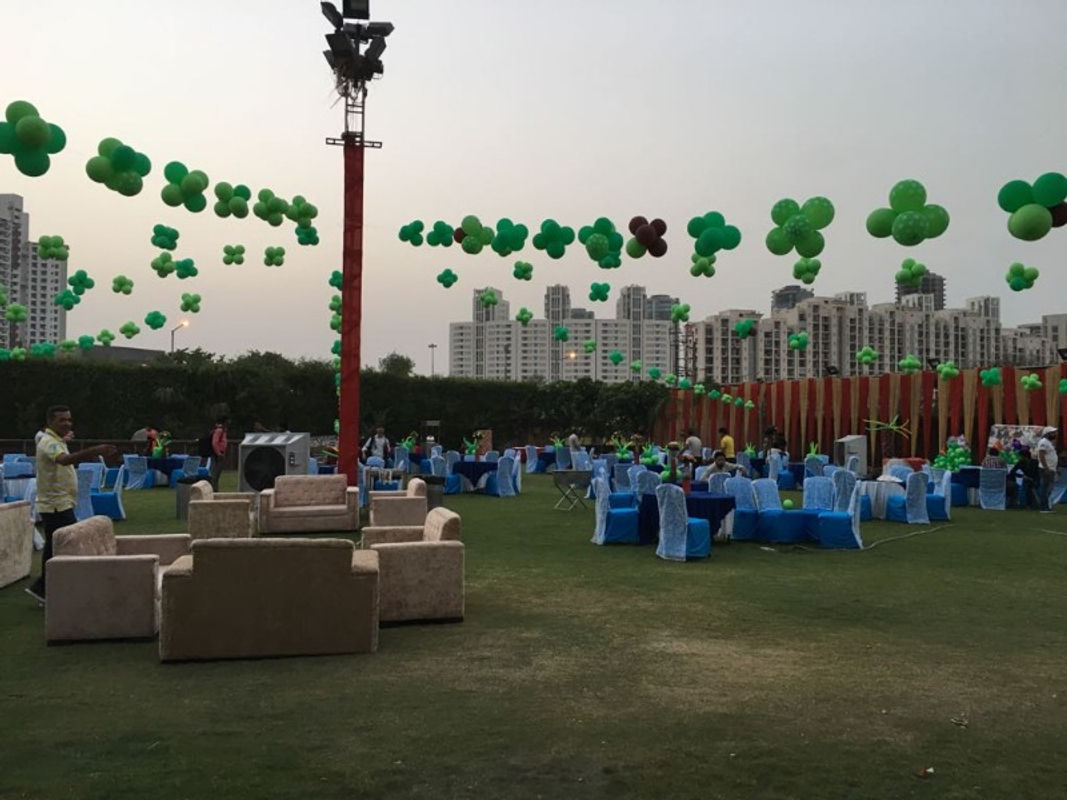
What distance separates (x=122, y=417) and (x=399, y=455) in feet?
31.3

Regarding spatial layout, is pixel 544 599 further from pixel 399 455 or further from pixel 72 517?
pixel 399 455

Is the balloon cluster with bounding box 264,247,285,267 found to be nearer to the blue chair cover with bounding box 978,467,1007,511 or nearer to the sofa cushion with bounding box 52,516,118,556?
the sofa cushion with bounding box 52,516,118,556

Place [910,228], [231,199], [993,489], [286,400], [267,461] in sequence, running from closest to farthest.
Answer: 1. [910,228]
2. [231,199]
3. [267,461]
4. [993,489]
5. [286,400]

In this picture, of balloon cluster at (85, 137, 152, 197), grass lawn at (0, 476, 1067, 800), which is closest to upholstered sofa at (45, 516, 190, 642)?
grass lawn at (0, 476, 1067, 800)

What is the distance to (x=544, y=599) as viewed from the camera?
700 centimetres

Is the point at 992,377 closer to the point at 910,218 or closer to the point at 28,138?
the point at 910,218

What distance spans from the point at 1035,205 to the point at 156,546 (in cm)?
706

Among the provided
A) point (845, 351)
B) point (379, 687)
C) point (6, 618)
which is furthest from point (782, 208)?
point (845, 351)

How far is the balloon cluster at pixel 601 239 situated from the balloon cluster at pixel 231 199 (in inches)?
170

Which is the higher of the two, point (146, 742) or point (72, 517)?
point (72, 517)

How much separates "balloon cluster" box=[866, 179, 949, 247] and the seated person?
838cm

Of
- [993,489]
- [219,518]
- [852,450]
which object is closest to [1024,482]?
[993,489]

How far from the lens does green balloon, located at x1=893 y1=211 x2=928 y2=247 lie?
7.84 meters

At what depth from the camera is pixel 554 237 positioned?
39.9 feet
